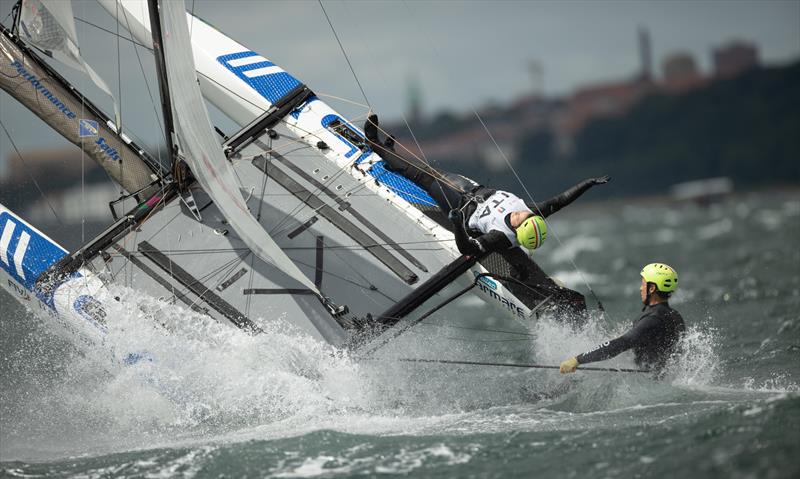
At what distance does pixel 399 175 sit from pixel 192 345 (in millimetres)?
2030

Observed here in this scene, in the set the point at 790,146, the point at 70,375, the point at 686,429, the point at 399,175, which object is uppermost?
the point at 790,146

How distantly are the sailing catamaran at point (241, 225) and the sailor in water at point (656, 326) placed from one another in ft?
2.30

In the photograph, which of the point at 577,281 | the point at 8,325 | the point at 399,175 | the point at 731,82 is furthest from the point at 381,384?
the point at 731,82

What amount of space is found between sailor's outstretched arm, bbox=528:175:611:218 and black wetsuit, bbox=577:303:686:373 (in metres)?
0.88

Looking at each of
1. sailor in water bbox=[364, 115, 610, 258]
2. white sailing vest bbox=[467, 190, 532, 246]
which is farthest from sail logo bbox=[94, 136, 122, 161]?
white sailing vest bbox=[467, 190, 532, 246]

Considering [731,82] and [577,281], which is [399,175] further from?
[731,82]

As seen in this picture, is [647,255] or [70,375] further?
[647,255]

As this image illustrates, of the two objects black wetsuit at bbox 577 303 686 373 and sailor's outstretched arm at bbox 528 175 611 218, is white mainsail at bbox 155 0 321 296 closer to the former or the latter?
sailor's outstretched arm at bbox 528 175 611 218

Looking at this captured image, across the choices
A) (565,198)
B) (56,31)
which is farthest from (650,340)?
(56,31)

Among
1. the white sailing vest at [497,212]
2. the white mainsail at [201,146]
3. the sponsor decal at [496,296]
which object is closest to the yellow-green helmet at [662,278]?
the white sailing vest at [497,212]

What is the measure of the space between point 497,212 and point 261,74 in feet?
8.32

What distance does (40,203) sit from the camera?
8016 millimetres

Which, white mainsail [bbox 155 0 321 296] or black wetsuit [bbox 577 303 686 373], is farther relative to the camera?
white mainsail [bbox 155 0 321 296]

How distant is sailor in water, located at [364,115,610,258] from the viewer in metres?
6.46
